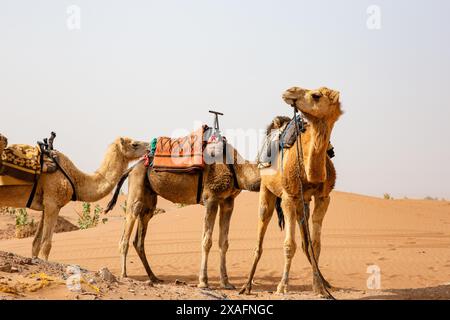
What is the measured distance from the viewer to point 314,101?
7.56 m

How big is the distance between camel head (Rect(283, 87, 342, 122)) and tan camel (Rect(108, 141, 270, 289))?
A: 275 centimetres

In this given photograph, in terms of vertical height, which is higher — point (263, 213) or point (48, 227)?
point (263, 213)

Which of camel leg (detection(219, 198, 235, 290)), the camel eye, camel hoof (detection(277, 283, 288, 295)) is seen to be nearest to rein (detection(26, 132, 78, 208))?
camel leg (detection(219, 198, 235, 290))

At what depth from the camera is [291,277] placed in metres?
12.4

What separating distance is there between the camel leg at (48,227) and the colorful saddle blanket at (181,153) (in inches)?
79.0

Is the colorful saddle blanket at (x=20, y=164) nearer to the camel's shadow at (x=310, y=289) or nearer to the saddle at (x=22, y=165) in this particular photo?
the saddle at (x=22, y=165)

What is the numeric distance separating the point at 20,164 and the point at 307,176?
5670 mm

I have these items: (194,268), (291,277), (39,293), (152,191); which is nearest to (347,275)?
(291,277)

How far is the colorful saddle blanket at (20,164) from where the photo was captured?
35.9ft

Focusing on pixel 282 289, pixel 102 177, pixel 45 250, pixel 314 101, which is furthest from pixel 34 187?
pixel 314 101

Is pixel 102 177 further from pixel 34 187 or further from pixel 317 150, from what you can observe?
pixel 317 150

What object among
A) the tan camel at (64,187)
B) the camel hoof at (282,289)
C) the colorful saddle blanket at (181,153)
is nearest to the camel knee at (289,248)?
the camel hoof at (282,289)

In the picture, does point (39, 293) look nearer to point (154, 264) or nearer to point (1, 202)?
point (1, 202)

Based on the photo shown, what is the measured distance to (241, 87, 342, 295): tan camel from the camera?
7570 millimetres
